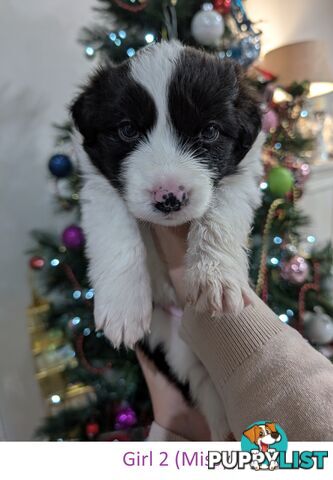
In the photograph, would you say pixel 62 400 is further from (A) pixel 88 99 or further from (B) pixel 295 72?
(B) pixel 295 72

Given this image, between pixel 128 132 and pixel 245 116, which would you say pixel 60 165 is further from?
pixel 245 116

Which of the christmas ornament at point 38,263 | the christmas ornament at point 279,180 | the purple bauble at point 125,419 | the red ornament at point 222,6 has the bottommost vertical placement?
the purple bauble at point 125,419

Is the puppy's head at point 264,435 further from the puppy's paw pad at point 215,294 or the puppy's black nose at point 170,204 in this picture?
the puppy's black nose at point 170,204

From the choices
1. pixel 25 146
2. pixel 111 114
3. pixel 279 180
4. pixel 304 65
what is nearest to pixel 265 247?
pixel 279 180

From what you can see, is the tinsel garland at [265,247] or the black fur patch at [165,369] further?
the tinsel garland at [265,247]

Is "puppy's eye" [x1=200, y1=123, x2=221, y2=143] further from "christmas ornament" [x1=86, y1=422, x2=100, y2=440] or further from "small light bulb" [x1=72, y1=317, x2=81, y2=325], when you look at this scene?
"christmas ornament" [x1=86, y1=422, x2=100, y2=440]

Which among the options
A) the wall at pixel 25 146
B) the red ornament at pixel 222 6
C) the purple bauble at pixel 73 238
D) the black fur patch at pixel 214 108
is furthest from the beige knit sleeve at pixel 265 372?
the wall at pixel 25 146
